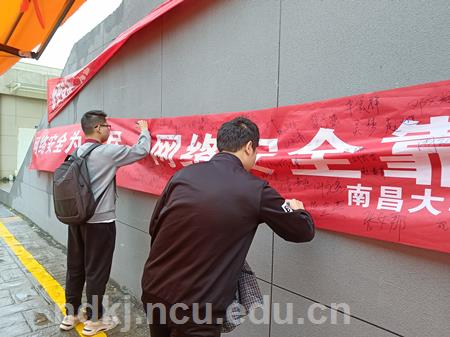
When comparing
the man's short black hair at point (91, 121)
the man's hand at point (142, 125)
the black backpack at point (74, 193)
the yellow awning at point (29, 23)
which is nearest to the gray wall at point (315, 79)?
the man's hand at point (142, 125)

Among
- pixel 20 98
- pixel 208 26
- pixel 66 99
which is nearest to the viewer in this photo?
pixel 208 26

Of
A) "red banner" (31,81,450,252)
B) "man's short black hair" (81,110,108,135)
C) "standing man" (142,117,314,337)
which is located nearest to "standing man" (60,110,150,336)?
"man's short black hair" (81,110,108,135)

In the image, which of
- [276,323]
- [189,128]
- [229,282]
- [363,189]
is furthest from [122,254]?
[363,189]

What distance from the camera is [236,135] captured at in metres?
1.60

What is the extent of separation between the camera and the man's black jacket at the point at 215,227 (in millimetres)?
1422

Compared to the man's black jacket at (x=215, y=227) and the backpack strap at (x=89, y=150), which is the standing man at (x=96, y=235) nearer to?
the backpack strap at (x=89, y=150)

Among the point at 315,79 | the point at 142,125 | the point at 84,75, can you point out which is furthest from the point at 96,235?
the point at 84,75

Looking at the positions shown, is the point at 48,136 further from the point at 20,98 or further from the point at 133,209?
the point at 20,98

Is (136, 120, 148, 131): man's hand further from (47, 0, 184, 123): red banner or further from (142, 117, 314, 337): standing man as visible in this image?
(142, 117, 314, 337): standing man

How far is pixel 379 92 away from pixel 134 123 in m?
2.50

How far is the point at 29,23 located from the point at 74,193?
A: 236 centimetres

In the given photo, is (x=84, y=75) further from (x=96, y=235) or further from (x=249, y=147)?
(x=249, y=147)

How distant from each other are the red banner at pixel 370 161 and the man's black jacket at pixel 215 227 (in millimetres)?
340

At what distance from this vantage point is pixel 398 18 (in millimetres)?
1565
